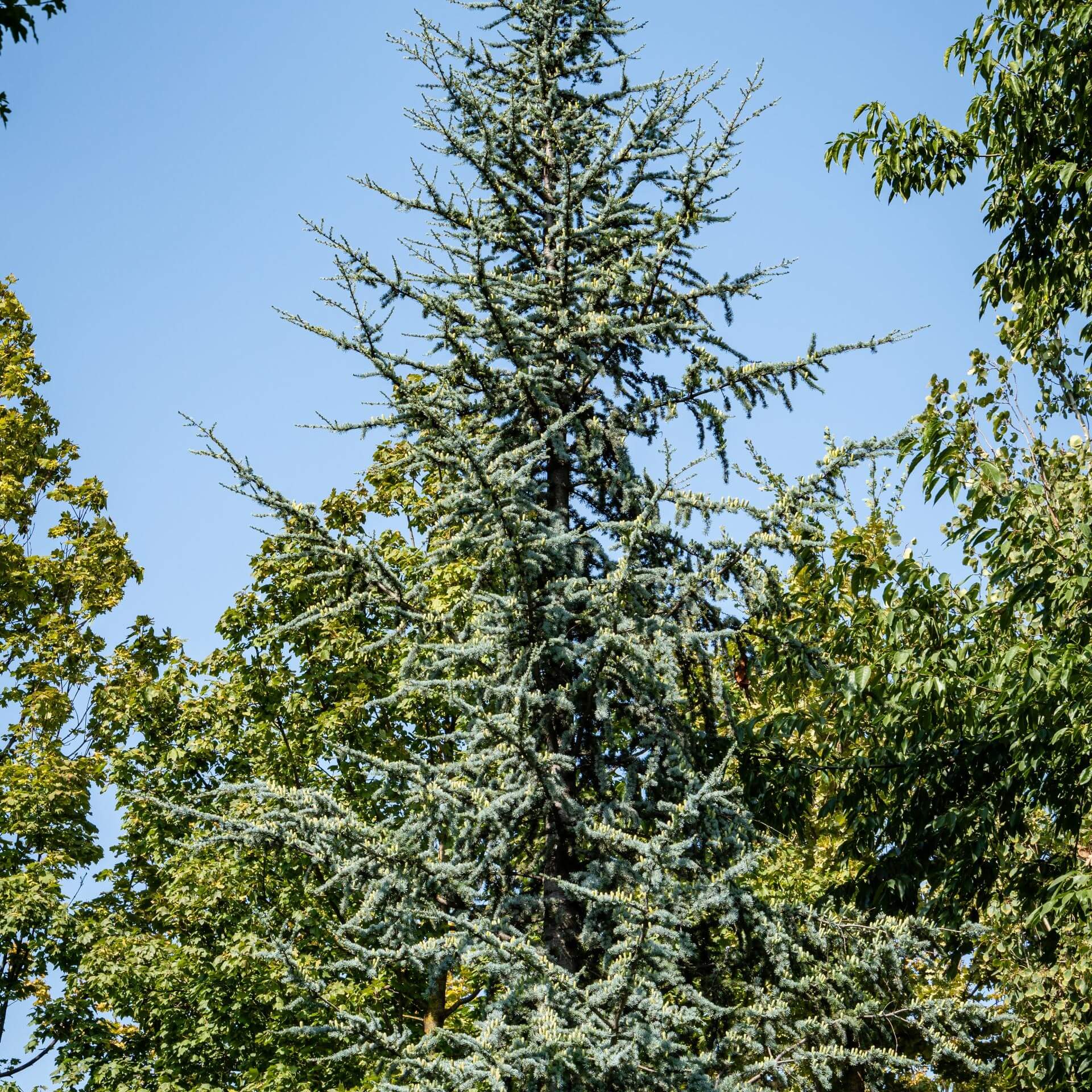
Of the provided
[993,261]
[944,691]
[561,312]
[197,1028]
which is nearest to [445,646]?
[561,312]

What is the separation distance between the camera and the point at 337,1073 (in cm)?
1215

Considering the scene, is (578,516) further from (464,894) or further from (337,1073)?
(337,1073)

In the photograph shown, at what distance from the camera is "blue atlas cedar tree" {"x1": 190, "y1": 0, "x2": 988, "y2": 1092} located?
6293mm

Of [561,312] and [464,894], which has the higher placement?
[561,312]

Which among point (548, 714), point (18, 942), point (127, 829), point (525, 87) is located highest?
point (525, 87)

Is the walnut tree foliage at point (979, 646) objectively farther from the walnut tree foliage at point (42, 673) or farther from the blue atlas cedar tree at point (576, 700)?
the walnut tree foliage at point (42, 673)

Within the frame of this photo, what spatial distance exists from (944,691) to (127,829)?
11.5m

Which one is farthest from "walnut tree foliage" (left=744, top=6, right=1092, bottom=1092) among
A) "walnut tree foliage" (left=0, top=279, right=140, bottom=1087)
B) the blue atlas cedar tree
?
"walnut tree foliage" (left=0, top=279, right=140, bottom=1087)

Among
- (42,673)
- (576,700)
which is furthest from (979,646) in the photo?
(42,673)

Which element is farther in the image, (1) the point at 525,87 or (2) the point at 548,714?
(1) the point at 525,87

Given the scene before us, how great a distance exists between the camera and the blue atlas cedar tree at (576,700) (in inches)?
248

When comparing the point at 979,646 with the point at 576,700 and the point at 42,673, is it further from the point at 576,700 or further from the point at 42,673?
the point at 42,673

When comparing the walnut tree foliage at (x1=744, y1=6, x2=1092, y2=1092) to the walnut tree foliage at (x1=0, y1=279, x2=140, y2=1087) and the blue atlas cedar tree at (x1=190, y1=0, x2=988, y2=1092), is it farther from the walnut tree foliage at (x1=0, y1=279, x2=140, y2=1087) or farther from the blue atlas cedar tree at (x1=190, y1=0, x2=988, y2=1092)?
the walnut tree foliage at (x1=0, y1=279, x2=140, y2=1087)

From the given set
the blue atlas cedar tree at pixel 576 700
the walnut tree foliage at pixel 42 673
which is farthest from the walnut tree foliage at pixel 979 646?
the walnut tree foliage at pixel 42 673
